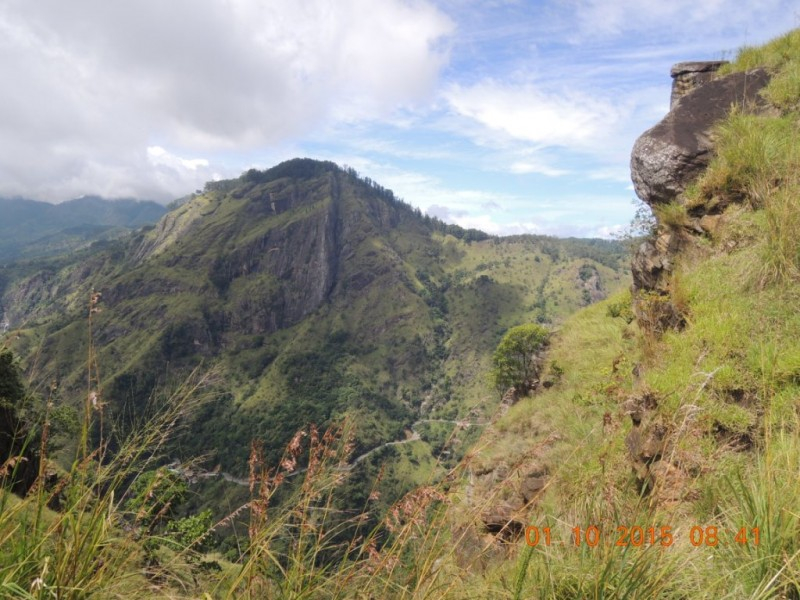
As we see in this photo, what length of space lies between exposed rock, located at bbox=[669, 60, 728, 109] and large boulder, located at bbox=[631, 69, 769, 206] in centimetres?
255

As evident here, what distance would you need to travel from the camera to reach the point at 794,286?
17.5ft

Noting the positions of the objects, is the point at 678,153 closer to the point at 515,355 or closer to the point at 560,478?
the point at 560,478

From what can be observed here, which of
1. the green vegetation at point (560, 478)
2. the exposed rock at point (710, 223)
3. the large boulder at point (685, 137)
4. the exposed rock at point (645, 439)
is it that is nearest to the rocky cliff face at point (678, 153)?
the large boulder at point (685, 137)

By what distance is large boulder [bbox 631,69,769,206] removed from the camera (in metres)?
9.59

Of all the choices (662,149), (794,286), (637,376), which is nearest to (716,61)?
(662,149)

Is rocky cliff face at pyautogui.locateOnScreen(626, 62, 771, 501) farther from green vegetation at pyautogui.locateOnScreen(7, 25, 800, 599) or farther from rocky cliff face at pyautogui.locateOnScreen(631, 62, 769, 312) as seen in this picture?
green vegetation at pyautogui.locateOnScreen(7, 25, 800, 599)

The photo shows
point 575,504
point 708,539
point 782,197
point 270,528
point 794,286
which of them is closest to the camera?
point 270,528

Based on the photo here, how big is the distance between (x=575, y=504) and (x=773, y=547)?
1.19 meters

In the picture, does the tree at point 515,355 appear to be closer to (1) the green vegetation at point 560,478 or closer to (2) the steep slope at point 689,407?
(2) the steep slope at point 689,407

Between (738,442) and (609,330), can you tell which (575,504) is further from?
(609,330)
